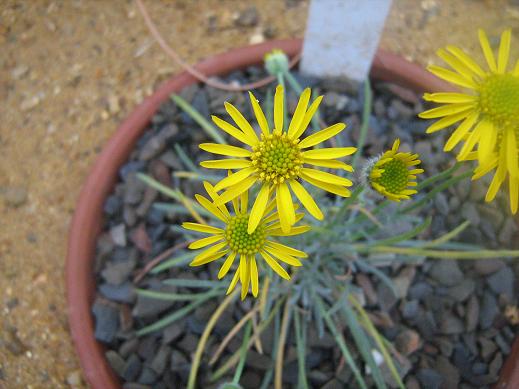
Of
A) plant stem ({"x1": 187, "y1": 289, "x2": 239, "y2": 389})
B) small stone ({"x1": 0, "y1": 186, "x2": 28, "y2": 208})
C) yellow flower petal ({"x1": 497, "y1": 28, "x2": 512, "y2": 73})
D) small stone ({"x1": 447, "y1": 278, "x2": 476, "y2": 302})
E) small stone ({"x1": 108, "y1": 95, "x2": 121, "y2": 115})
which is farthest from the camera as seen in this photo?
small stone ({"x1": 108, "y1": 95, "x2": 121, "y2": 115})

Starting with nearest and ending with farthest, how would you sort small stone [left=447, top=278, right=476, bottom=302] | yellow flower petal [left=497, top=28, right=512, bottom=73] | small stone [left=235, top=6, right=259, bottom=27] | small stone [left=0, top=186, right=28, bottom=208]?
1. yellow flower petal [left=497, top=28, right=512, bottom=73]
2. small stone [left=447, top=278, right=476, bottom=302]
3. small stone [left=0, top=186, right=28, bottom=208]
4. small stone [left=235, top=6, right=259, bottom=27]

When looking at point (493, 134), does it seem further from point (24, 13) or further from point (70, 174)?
point (24, 13)

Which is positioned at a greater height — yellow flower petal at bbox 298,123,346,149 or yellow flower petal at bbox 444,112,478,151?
yellow flower petal at bbox 444,112,478,151

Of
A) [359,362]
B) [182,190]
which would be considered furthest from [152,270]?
[359,362]

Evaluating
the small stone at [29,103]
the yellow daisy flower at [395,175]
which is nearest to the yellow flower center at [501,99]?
the yellow daisy flower at [395,175]

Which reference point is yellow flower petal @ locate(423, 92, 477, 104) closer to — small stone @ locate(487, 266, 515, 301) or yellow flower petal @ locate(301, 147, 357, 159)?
yellow flower petal @ locate(301, 147, 357, 159)

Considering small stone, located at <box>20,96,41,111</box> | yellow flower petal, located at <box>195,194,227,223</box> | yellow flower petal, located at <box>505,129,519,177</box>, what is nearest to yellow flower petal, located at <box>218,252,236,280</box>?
yellow flower petal, located at <box>195,194,227,223</box>

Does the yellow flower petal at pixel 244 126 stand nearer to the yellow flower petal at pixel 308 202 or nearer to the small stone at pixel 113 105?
the yellow flower petal at pixel 308 202

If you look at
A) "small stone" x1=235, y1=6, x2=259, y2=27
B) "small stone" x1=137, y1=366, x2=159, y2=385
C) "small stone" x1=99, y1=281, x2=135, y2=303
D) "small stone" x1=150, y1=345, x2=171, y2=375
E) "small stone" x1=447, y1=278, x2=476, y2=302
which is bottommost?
"small stone" x1=137, y1=366, x2=159, y2=385
